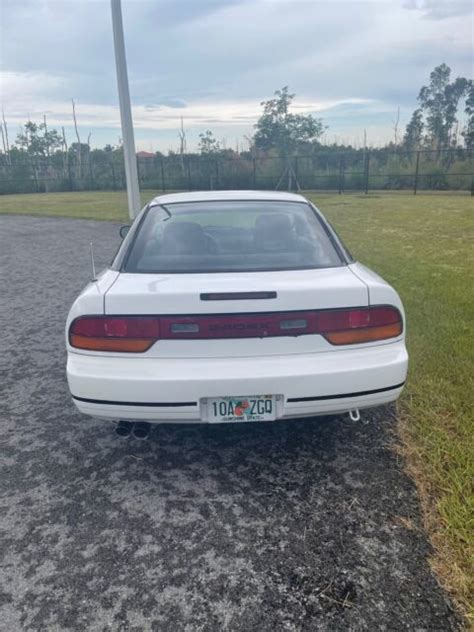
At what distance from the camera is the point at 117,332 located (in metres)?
2.33

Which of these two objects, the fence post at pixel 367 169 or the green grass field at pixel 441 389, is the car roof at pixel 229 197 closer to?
the green grass field at pixel 441 389

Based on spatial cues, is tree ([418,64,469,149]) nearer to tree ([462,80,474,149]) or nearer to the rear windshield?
tree ([462,80,474,149])

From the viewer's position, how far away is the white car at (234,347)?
7.48 ft

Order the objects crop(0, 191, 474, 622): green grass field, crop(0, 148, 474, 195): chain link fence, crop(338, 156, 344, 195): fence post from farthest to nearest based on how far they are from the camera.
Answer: crop(338, 156, 344, 195): fence post < crop(0, 148, 474, 195): chain link fence < crop(0, 191, 474, 622): green grass field

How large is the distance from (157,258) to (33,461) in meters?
1.39

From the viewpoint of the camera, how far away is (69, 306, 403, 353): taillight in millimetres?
2291

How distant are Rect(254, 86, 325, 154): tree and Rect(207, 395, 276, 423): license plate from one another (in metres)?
43.6

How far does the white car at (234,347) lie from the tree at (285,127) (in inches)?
1705

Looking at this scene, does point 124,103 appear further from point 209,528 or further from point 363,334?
point 209,528

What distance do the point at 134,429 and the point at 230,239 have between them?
137 cm

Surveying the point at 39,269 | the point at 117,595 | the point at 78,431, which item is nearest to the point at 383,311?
the point at 117,595

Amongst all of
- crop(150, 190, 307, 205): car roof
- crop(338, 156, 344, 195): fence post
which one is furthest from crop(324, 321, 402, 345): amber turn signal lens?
crop(338, 156, 344, 195): fence post

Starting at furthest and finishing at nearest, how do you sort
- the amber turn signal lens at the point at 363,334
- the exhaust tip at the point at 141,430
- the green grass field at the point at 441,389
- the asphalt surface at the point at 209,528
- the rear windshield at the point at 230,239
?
the rear windshield at the point at 230,239, the exhaust tip at the point at 141,430, the amber turn signal lens at the point at 363,334, the green grass field at the point at 441,389, the asphalt surface at the point at 209,528

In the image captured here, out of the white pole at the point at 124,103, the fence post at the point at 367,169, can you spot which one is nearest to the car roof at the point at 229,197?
the white pole at the point at 124,103
